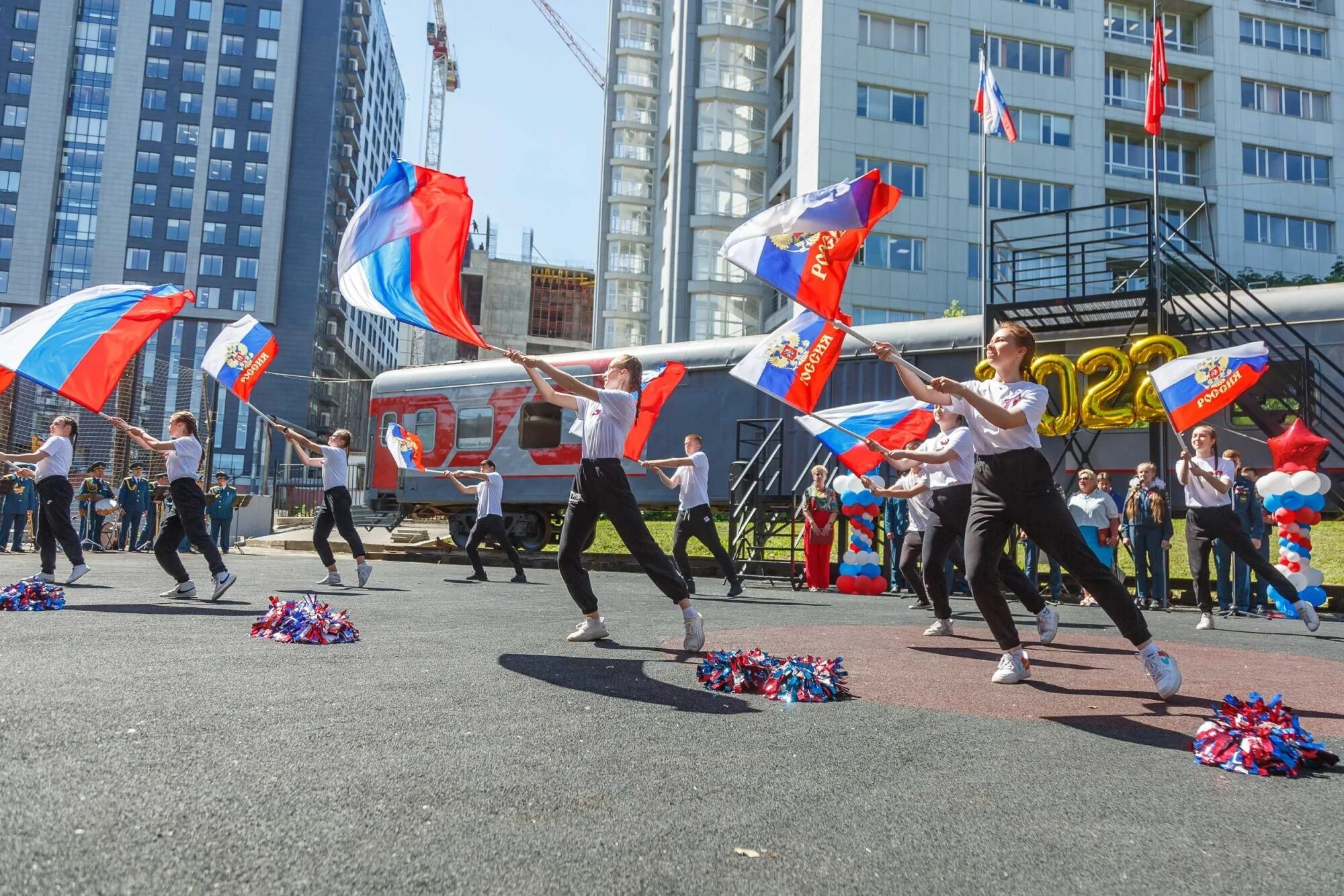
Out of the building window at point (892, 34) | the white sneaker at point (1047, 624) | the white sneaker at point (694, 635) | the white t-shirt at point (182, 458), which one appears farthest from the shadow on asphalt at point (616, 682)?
the building window at point (892, 34)

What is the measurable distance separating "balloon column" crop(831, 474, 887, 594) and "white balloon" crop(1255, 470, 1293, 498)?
4433 millimetres

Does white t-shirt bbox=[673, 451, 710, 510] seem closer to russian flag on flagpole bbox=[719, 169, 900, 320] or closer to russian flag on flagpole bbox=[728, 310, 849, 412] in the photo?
russian flag on flagpole bbox=[728, 310, 849, 412]

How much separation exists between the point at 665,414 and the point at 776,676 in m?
12.5

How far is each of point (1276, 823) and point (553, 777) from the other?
87.0 inches

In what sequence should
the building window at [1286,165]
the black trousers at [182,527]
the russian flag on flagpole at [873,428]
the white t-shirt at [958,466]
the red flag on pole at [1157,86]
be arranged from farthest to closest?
the building window at [1286,165] → the red flag on pole at [1157,86] → the russian flag on flagpole at [873,428] → the black trousers at [182,527] → the white t-shirt at [958,466]

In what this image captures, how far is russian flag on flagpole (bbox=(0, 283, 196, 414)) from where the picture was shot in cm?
855

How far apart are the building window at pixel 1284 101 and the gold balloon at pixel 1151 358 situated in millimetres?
30493

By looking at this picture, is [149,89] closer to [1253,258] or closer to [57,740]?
[1253,258]

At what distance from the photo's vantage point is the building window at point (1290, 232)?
119ft

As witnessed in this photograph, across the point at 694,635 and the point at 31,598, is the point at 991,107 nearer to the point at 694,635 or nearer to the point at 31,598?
the point at 694,635

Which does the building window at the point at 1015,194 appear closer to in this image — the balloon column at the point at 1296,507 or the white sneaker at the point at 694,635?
the balloon column at the point at 1296,507

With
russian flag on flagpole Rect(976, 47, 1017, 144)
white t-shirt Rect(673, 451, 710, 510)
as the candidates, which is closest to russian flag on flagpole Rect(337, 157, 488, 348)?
white t-shirt Rect(673, 451, 710, 510)

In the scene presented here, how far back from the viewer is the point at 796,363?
11492 mm

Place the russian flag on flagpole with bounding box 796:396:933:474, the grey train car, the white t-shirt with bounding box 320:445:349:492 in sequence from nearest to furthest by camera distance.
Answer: the russian flag on flagpole with bounding box 796:396:933:474 → the white t-shirt with bounding box 320:445:349:492 → the grey train car
